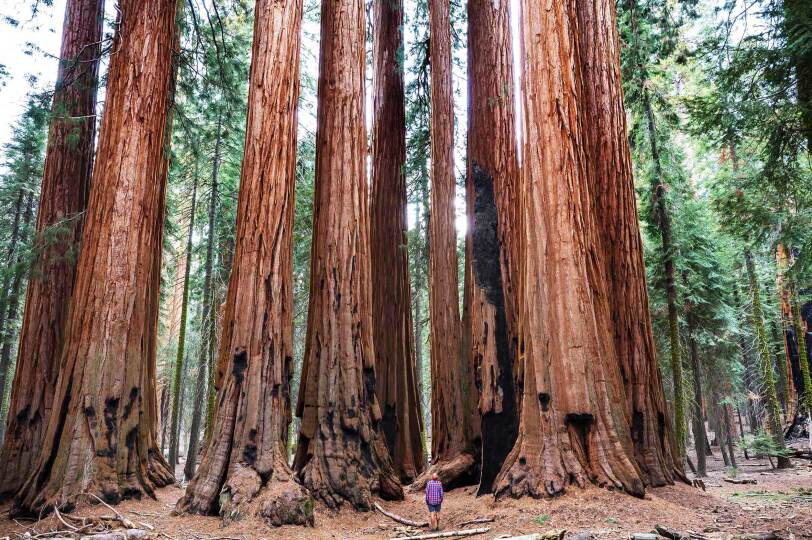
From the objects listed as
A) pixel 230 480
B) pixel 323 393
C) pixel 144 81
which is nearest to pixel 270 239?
pixel 323 393

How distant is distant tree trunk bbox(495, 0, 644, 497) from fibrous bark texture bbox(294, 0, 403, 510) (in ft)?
6.21

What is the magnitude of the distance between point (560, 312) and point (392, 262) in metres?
5.12

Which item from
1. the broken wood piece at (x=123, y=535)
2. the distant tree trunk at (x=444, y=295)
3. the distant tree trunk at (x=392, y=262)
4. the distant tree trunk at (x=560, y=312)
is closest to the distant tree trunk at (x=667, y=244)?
the distant tree trunk at (x=444, y=295)

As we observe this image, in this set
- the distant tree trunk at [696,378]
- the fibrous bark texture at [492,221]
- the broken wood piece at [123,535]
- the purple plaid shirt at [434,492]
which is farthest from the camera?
the distant tree trunk at [696,378]

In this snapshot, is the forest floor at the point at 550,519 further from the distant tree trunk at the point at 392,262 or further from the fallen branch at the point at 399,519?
the distant tree trunk at the point at 392,262

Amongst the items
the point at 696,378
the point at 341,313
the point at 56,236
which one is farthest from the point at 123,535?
the point at 696,378

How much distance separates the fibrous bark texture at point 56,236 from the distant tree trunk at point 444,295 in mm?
5895

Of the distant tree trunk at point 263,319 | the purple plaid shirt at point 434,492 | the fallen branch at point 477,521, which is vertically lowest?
the fallen branch at point 477,521

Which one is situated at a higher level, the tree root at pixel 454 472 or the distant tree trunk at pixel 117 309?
the distant tree trunk at pixel 117 309

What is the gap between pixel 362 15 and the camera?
8.64 meters

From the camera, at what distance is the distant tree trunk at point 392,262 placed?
32.6ft

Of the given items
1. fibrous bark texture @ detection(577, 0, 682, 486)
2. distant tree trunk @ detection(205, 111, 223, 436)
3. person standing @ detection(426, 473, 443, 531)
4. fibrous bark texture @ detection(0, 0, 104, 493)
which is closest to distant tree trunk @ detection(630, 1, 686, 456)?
fibrous bark texture @ detection(577, 0, 682, 486)

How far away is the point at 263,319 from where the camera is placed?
6.48 metres

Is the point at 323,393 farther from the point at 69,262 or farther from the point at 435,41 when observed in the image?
the point at 435,41
